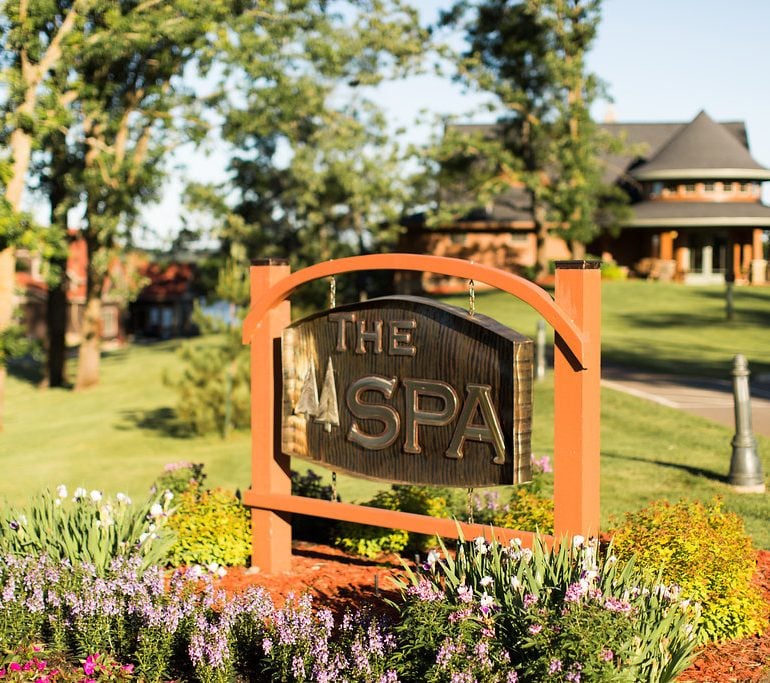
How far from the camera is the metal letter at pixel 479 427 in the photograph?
6.64 meters

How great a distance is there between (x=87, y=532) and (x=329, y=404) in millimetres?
2044

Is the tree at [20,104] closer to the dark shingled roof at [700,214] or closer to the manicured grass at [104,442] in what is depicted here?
the manicured grass at [104,442]

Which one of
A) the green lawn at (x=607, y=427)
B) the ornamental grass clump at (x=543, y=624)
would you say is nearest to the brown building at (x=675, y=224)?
the green lawn at (x=607, y=427)

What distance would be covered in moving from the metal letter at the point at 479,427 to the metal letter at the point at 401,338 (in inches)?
23.2

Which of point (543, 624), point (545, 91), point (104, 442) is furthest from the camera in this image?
point (545, 91)

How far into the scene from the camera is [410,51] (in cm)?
3806

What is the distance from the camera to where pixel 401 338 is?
716 cm

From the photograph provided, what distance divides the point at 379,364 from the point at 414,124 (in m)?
32.9

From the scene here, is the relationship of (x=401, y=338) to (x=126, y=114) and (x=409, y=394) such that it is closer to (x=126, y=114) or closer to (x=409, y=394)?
(x=409, y=394)

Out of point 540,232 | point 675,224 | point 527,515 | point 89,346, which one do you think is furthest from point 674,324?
point 527,515

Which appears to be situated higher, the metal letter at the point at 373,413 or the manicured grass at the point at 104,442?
the metal letter at the point at 373,413

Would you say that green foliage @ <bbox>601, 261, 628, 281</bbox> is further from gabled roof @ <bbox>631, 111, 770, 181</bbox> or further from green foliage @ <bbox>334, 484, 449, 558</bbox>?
green foliage @ <bbox>334, 484, 449, 558</bbox>

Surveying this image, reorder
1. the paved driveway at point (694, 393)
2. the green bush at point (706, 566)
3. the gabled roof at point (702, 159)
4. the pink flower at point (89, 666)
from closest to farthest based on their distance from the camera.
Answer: the pink flower at point (89, 666), the green bush at point (706, 566), the paved driveway at point (694, 393), the gabled roof at point (702, 159)

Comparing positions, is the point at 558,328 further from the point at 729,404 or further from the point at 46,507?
the point at 729,404
